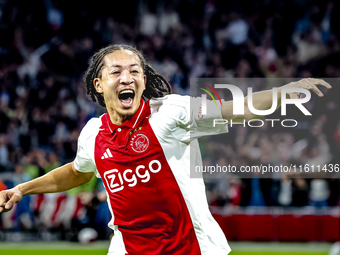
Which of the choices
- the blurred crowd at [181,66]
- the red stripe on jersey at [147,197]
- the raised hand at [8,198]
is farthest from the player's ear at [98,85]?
the blurred crowd at [181,66]

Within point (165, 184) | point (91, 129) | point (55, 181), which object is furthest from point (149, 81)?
point (55, 181)

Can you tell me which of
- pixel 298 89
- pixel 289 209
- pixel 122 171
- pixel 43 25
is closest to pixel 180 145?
pixel 122 171

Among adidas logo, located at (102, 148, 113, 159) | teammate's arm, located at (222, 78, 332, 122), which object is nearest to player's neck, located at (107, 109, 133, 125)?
adidas logo, located at (102, 148, 113, 159)

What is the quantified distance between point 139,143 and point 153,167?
19 cm

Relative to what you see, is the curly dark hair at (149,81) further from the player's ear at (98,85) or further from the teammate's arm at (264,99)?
the teammate's arm at (264,99)

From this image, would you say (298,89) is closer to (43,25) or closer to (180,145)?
(180,145)

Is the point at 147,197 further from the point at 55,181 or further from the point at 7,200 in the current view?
the point at 7,200

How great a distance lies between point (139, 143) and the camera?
3125 millimetres

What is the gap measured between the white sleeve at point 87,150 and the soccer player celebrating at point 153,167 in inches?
3.1

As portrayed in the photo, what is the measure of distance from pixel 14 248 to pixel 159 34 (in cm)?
639

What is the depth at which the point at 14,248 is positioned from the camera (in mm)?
7293

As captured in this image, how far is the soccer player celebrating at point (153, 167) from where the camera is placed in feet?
10.1

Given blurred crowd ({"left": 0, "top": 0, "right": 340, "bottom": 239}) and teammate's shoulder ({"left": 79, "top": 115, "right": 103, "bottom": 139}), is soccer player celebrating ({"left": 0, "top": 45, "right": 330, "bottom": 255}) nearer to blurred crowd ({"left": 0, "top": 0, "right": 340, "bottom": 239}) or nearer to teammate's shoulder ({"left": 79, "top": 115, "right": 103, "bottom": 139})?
teammate's shoulder ({"left": 79, "top": 115, "right": 103, "bottom": 139})

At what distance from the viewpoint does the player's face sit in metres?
3.24
